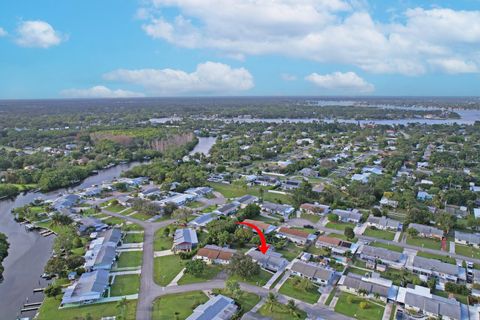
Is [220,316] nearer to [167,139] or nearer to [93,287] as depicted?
[93,287]

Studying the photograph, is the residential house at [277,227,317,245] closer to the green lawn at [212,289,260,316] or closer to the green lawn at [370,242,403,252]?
the green lawn at [370,242,403,252]

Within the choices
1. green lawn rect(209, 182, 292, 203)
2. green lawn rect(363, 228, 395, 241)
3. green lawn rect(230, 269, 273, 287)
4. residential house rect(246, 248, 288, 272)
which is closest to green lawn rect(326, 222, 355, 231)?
green lawn rect(363, 228, 395, 241)

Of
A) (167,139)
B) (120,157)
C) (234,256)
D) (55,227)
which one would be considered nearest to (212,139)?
(167,139)

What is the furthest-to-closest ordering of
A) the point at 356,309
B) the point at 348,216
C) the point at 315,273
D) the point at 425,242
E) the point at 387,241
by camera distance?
the point at 348,216 < the point at 387,241 < the point at 425,242 < the point at 315,273 < the point at 356,309

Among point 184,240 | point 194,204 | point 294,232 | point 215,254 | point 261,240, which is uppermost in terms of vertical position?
point 184,240

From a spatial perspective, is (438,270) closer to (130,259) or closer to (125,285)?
(125,285)

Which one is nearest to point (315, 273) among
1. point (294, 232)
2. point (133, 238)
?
point (294, 232)

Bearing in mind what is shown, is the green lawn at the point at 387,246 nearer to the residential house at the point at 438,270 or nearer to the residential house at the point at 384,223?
the residential house at the point at 438,270
